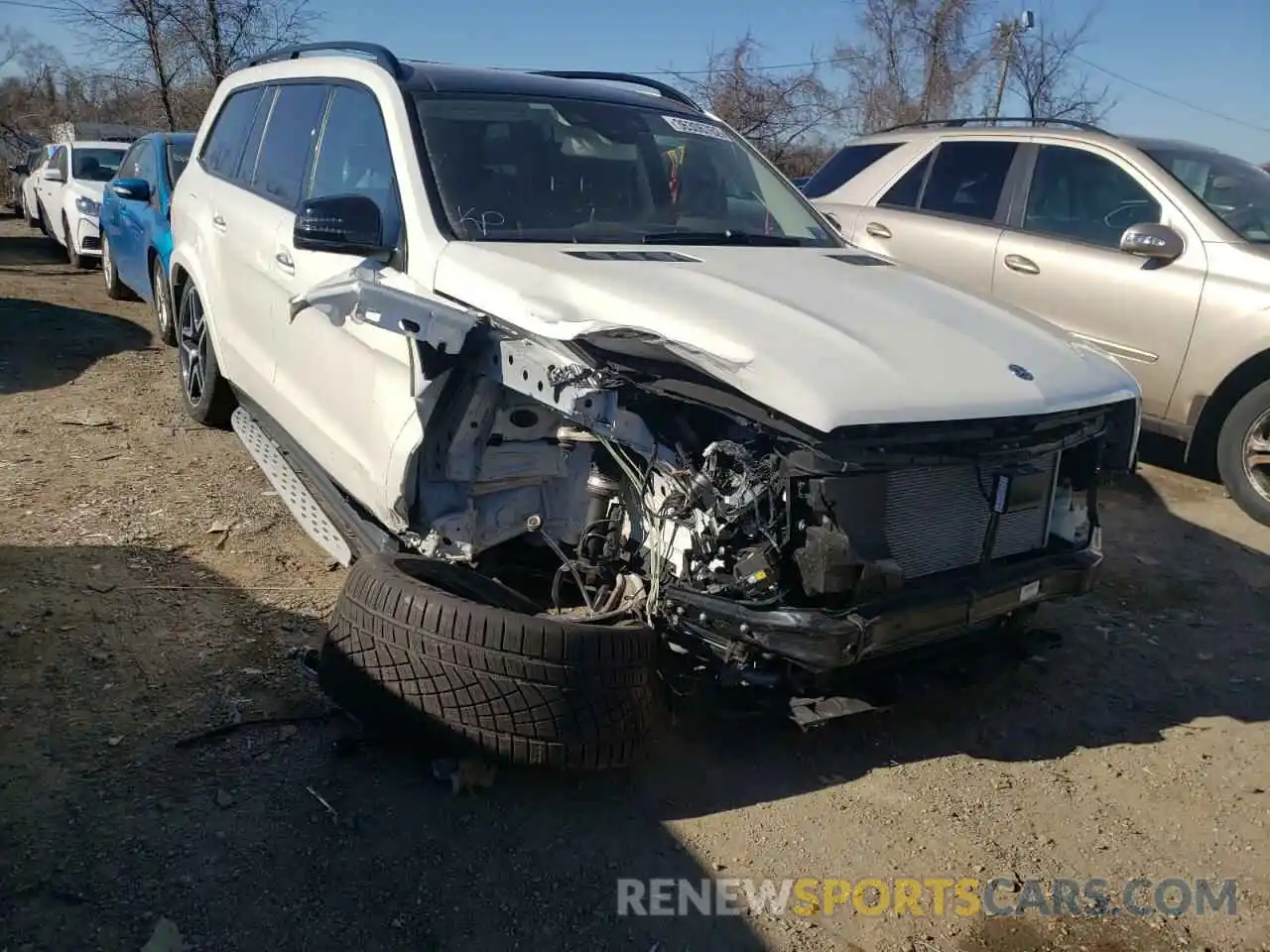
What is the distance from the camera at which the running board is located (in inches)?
157

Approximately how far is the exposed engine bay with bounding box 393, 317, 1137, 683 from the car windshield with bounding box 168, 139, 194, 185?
20.9ft

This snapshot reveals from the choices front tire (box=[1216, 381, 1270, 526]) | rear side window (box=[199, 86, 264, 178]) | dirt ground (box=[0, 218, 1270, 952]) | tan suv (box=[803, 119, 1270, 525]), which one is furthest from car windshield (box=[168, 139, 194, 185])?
front tire (box=[1216, 381, 1270, 526])

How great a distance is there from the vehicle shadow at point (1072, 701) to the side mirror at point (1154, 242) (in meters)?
1.68

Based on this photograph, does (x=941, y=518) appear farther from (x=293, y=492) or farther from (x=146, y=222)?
(x=146, y=222)

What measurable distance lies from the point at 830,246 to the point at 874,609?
1.99 meters

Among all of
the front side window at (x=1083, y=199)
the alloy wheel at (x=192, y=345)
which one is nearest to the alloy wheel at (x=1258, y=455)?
the front side window at (x=1083, y=199)

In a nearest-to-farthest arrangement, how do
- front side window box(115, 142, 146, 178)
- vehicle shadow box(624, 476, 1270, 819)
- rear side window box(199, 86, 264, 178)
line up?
vehicle shadow box(624, 476, 1270, 819)
rear side window box(199, 86, 264, 178)
front side window box(115, 142, 146, 178)

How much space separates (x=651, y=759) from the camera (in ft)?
10.7

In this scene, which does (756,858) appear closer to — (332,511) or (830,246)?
(332,511)

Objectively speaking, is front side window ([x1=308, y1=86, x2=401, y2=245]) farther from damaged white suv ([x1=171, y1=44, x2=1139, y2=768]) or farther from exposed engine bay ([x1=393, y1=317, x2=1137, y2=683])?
exposed engine bay ([x1=393, y1=317, x2=1137, y2=683])

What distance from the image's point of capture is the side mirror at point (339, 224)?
3.43 metres

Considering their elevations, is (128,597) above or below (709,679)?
below

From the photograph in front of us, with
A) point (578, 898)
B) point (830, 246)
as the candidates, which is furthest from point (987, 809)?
point (830, 246)

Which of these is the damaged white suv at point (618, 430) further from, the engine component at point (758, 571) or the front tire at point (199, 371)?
the front tire at point (199, 371)
